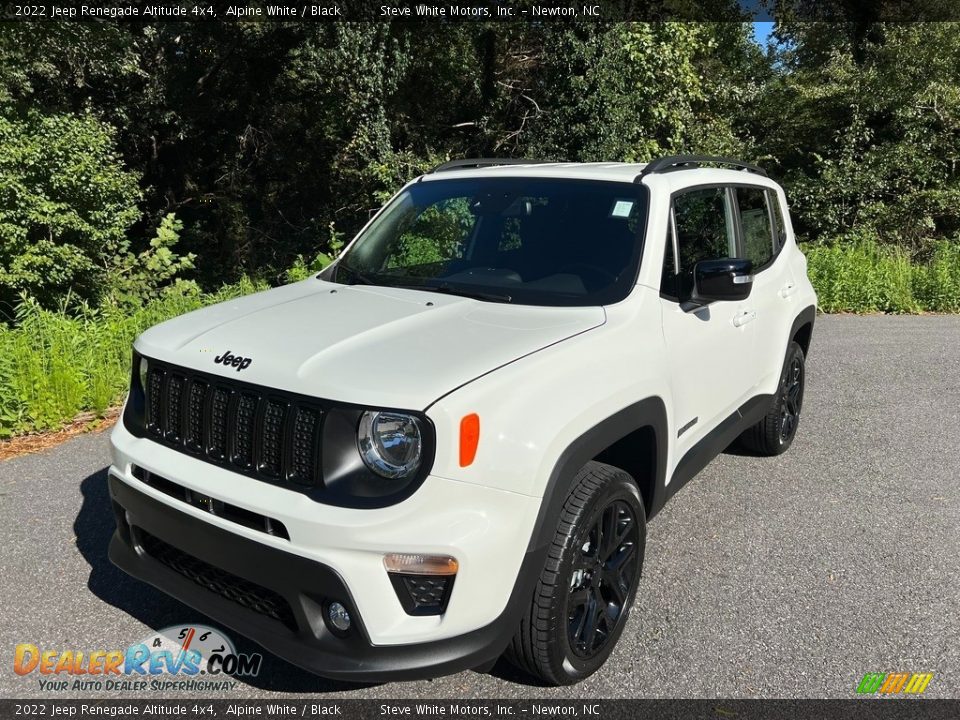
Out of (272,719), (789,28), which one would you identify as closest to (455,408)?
(272,719)

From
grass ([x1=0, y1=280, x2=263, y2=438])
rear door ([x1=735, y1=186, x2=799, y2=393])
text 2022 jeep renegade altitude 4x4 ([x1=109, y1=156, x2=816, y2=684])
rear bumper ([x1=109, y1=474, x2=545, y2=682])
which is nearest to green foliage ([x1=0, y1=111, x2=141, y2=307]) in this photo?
grass ([x1=0, y1=280, x2=263, y2=438])

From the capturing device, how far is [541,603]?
8.39 ft

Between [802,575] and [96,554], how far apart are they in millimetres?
3408

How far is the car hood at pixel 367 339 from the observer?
2381mm

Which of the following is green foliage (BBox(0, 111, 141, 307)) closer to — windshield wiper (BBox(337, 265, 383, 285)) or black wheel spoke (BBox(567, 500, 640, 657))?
windshield wiper (BBox(337, 265, 383, 285))

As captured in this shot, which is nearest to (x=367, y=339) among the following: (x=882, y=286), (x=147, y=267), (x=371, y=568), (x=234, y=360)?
(x=234, y=360)

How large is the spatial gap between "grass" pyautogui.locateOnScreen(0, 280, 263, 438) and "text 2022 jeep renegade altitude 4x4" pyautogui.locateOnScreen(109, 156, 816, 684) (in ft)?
10.2

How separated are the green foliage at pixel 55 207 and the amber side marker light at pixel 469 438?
9722 mm

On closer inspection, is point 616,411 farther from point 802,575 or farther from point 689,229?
point 802,575

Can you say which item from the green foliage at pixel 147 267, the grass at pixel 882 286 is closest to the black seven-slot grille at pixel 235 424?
the green foliage at pixel 147 267

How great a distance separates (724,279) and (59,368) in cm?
501

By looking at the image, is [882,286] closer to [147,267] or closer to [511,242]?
[511,242]

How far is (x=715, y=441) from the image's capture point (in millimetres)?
3854

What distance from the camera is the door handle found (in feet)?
12.9
